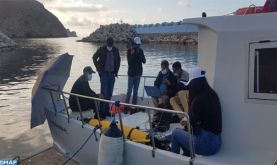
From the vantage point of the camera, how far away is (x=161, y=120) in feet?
25.8

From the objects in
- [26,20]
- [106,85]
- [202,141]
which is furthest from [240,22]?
[26,20]

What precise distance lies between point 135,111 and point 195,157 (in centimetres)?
427

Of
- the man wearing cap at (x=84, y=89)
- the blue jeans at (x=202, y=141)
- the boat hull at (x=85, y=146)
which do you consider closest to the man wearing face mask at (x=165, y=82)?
the man wearing cap at (x=84, y=89)

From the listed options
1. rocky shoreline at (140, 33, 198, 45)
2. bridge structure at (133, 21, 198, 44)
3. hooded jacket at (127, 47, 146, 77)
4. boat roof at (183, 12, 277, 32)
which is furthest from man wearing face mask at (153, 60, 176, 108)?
bridge structure at (133, 21, 198, 44)

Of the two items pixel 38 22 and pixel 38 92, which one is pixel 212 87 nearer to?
pixel 38 92

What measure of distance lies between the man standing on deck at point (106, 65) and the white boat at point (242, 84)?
3415 millimetres

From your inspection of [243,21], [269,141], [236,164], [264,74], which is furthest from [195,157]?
[243,21]

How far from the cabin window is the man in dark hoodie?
0.56 meters

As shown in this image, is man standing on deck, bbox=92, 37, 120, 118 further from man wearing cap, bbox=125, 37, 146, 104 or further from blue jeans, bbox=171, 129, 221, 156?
blue jeans, bbox=171, 129, 221, 156

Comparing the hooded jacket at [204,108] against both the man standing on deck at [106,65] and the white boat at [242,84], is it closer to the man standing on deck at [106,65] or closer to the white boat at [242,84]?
the white boat at [242,84]

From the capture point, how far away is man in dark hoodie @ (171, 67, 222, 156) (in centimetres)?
540

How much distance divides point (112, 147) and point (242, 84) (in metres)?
2.29

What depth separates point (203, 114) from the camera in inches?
213

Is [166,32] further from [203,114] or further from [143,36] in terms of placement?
[203,114]
